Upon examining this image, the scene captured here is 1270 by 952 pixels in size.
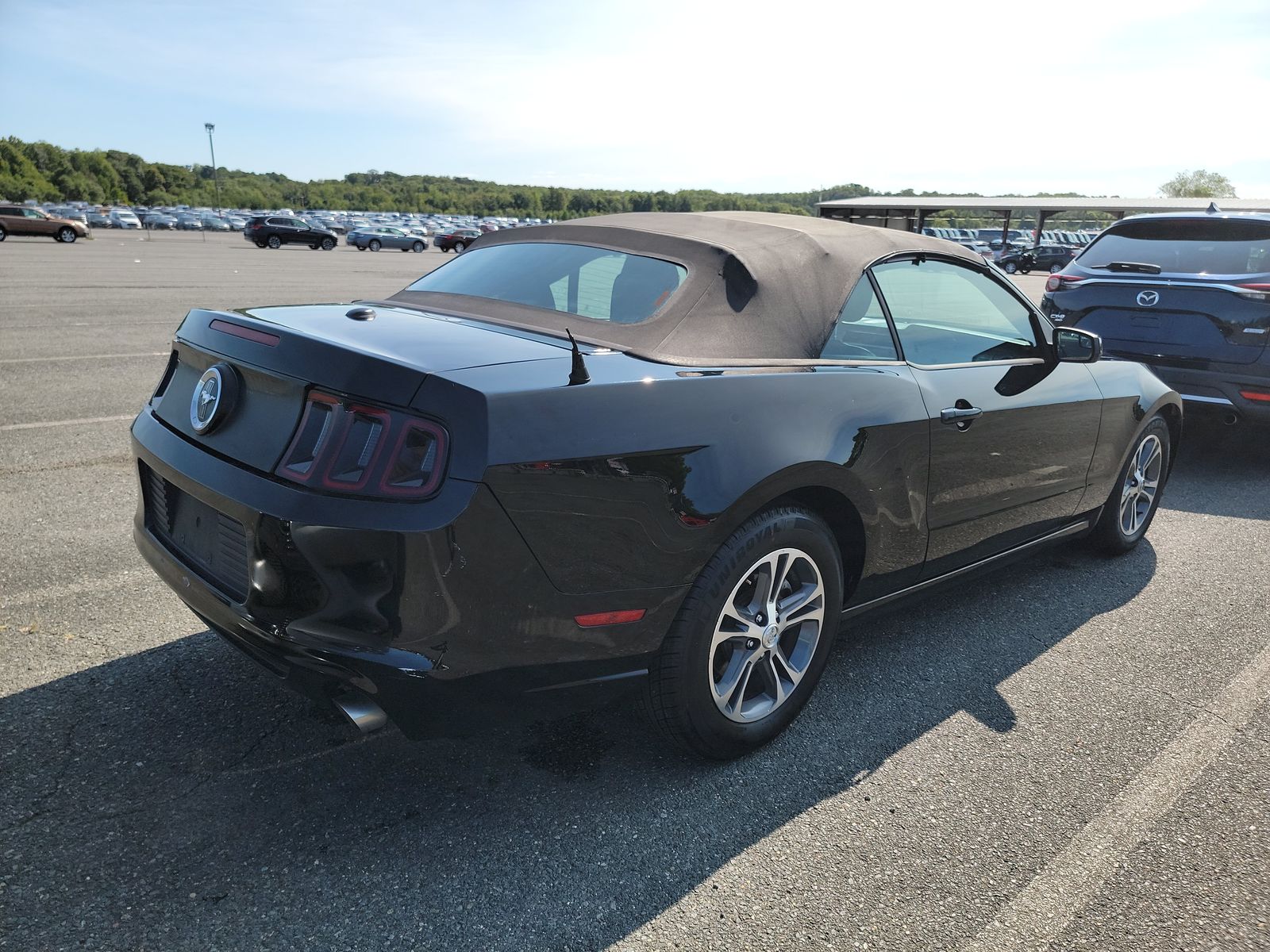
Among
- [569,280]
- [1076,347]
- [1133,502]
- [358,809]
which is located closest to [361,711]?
[358,809]

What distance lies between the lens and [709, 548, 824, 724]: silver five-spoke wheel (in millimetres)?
2695

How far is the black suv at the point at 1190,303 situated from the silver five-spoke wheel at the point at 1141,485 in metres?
1.81

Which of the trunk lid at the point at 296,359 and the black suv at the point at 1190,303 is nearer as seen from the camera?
the trunk lid at the point at 296,359

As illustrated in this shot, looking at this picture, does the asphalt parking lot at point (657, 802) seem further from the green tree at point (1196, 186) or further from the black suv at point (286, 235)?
the green tree at point (1196, 186)

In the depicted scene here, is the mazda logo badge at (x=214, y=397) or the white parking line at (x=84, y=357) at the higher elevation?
the mazda logo badge at (x=214, y=397)

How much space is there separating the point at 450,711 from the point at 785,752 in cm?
117

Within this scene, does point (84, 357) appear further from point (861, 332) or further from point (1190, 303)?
point (1190, 303)

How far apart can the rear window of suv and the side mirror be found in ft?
10.5

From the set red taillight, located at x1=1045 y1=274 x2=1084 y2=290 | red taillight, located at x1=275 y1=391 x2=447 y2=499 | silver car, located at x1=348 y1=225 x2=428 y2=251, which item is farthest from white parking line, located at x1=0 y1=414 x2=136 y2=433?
silver car, located at x1=348 y1=225 x2=428 y2=251

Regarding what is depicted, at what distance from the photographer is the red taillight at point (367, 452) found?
212 cm

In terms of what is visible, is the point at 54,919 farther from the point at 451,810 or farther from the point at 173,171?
the point at 173,171

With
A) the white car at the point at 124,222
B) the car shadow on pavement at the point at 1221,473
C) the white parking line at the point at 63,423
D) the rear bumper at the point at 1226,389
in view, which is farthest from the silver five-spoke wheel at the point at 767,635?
the white car at the point at 124,222

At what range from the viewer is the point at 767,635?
9.04ft

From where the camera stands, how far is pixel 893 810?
2605mm
